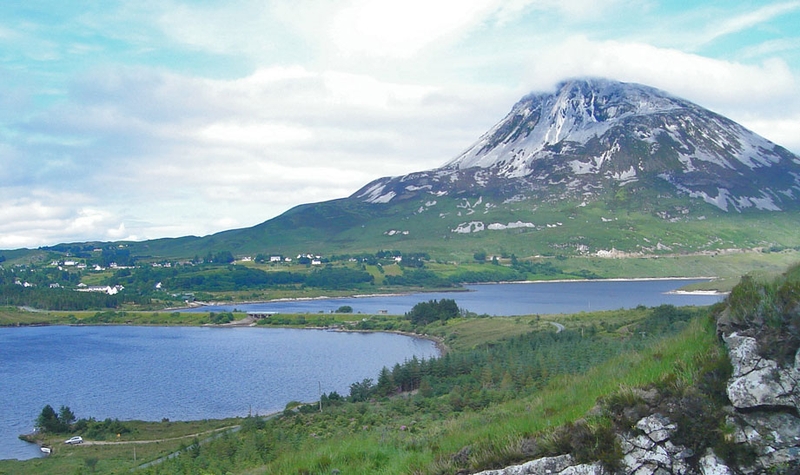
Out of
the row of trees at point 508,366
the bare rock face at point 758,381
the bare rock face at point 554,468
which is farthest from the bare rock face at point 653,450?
the row of trees at point 508,366

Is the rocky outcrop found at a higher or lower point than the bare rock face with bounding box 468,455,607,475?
higher

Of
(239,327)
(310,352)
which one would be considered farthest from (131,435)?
(239,327)

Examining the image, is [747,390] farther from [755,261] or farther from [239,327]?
[755,261]

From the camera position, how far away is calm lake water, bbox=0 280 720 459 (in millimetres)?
57594

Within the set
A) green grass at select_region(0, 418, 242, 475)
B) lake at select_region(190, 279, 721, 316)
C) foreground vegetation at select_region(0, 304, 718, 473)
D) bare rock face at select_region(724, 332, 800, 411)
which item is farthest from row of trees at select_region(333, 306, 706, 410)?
lake at select_region(190, 279, 721, 316)

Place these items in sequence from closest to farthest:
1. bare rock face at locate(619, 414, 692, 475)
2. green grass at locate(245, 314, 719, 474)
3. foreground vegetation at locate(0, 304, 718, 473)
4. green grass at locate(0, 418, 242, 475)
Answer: bare rock face at locate(619, 414, 692, 475), green grass at locate(245, 314, 719, 474), foreground vegetation at locate(0, 304, 718, 473), green grass at locate(0, 418, 242, 475)

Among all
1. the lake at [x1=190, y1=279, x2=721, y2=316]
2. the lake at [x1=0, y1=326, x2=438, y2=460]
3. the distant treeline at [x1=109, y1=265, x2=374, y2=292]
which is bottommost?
the lake at [x1=0, y1=326, x2=438, y2=460]

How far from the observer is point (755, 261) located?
172 meters

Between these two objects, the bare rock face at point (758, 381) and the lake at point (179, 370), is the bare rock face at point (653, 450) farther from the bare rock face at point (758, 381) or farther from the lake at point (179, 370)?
the lake at point (179, 370)

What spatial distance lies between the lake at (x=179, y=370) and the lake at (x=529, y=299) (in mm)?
28073

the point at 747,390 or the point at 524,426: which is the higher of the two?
the point at 747,390

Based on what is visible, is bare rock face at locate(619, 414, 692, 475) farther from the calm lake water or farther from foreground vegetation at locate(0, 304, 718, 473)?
the calm lake water

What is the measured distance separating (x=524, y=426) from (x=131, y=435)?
45.0 metres

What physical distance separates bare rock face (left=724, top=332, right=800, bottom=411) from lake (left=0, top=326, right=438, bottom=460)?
4876 centimetres
